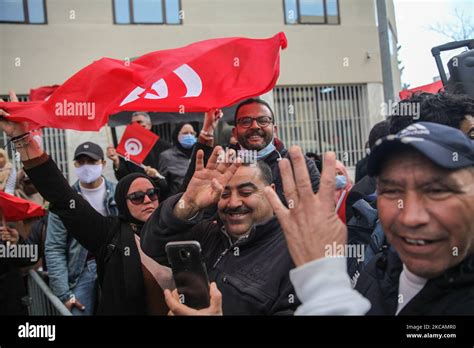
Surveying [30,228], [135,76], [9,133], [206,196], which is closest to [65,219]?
[9,133]

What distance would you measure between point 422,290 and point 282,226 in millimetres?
367

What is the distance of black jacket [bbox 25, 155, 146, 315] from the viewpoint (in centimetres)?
198

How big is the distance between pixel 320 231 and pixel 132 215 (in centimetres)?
128

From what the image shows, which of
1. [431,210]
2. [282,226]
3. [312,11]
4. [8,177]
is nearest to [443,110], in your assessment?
[431,210]

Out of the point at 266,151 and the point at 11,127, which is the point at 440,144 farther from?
the point at 11,127

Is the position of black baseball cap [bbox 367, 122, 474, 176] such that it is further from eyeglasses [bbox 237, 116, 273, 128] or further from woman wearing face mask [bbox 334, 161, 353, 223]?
eyeglasses [bbox 237, 116, 273, 128]

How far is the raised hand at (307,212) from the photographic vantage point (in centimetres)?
112

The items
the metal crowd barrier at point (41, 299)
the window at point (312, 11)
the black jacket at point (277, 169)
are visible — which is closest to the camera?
the black jacket at point (277, 169)

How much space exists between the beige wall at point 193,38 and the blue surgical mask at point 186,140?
0.87m

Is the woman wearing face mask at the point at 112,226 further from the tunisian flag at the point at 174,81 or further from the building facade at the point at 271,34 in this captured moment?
the building facade at the point at 271,34

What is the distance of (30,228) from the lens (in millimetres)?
3133

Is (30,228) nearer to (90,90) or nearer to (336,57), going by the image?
(90,90)

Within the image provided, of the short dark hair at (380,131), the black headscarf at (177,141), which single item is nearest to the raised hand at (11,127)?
the short dark hair at (380,131)

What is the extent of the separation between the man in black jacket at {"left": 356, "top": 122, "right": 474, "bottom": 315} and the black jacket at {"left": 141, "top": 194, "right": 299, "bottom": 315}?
13.6 inches
